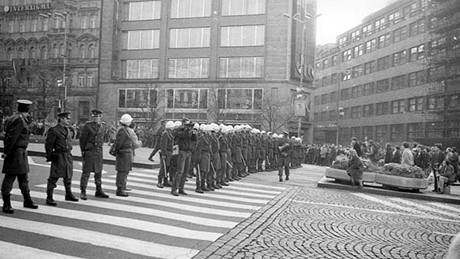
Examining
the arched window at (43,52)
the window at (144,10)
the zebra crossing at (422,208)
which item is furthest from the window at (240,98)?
the zebra crossing at (422,208)

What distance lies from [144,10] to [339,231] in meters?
55.4

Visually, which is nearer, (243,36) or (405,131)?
(243,36)

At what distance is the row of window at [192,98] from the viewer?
5219cm

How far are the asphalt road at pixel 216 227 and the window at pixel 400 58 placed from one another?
4779cm

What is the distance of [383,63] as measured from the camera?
61.2 meters

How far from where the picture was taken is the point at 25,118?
8047mm

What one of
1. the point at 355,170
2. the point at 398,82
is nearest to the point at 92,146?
the point at 355,170

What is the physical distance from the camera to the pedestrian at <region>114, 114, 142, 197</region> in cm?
1051

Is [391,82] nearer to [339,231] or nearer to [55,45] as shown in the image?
[55,45]

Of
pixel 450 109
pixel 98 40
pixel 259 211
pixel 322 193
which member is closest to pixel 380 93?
pixel 450 109

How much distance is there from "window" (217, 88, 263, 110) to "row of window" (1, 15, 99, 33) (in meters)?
25.3

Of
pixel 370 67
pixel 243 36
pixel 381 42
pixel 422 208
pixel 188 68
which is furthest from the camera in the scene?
pixel 370 67

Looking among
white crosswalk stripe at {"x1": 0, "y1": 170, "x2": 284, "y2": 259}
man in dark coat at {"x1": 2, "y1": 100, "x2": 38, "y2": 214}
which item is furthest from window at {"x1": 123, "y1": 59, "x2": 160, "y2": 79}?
man in dark coat at {"x1": 2, "y1": 100, "x2": 38, "y2": 214}

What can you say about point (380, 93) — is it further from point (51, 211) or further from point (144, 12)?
point (51, 211)
